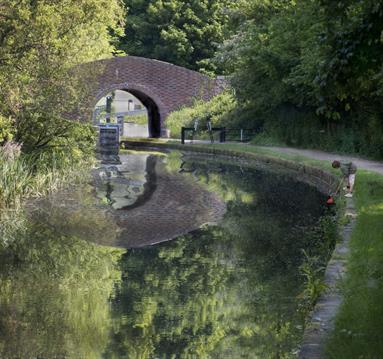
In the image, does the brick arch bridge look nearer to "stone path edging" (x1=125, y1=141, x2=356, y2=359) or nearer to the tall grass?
the tall grass

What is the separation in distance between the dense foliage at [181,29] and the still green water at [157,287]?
135 ft

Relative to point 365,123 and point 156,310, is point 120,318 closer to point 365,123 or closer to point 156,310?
point 156,310

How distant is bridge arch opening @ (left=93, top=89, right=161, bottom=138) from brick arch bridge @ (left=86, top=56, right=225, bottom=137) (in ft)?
1.51

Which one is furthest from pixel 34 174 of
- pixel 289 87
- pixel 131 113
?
pixel 131 113

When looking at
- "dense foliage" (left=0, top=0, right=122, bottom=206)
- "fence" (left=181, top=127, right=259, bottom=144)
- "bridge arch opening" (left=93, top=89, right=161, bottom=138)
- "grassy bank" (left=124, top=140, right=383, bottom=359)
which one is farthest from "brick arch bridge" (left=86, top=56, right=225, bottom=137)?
"grassy bank" (left=124, top=140, right=383, bottom=359)

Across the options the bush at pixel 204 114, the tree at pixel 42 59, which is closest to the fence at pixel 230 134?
the bush at pixel 204 114

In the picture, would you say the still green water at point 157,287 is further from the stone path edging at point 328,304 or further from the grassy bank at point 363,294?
the grassy bank at point 363,294

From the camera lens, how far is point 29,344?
28.6ft

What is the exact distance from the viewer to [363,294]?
9078 mm

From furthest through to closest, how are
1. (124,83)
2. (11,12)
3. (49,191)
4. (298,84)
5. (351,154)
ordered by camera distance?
(124,83) < (298,84) < (351,154) < (49,191) < (11,12)

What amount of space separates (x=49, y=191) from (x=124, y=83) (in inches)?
992

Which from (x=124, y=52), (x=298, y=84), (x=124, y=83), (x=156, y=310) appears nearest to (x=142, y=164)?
(x=298, y=84)

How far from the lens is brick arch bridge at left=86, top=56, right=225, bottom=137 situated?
45500 millimetres

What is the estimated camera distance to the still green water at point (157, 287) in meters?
8.80
